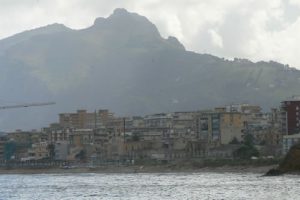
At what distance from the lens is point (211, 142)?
190 meters

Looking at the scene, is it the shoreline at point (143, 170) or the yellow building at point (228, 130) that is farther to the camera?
the yellow building at point (228, 130)

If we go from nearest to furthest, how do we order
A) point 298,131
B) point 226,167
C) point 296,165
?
point 296,165, point 226,167, point 298,131

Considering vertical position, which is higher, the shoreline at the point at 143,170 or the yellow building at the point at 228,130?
the yellow building at the point at 228,130

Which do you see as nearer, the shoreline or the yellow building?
the shoreline

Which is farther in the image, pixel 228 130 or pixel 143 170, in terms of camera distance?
pixel 228 130

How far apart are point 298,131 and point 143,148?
36.9 meters

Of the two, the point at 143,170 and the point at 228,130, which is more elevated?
→ the point at 228,130

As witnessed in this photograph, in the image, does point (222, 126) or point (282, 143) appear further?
point (222, 126)

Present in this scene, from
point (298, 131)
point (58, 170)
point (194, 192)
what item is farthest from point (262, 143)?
point (194, 192)

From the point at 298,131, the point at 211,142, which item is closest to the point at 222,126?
the point at 211,142

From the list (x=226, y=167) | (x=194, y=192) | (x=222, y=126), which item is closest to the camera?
(x=194, y=192)

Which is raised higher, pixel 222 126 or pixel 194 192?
pixel 222 126

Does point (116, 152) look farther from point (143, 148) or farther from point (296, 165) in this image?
point (296, 165)

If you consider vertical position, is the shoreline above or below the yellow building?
below
